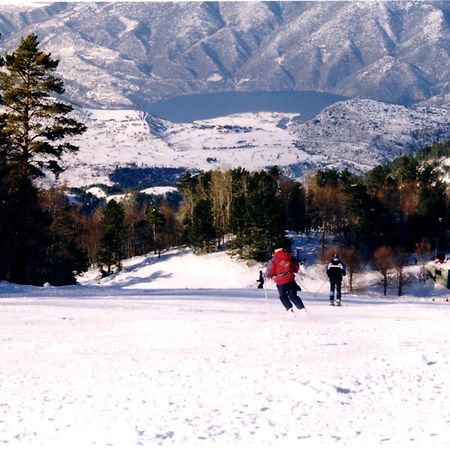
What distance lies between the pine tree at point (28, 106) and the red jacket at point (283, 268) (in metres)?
19.6

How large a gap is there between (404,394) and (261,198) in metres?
67.9

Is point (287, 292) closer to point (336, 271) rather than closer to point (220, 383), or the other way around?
point (336, 271)

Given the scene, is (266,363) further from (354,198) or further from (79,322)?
(354,198)

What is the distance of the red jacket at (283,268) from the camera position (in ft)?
52.9

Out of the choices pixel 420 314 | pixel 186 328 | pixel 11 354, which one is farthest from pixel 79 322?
pixel 420 314

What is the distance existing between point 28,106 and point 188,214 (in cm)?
6653

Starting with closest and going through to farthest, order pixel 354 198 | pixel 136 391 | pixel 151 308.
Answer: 1. pixel 136 391
2. pixel 151 308
3. pixel 354 198

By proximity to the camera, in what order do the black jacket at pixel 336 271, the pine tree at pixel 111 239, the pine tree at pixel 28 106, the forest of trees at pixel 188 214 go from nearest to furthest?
1. the black jacket at pixel 336 271
2. the pine tree at pixel 28 106
3. the forest of trees at pixel 188 214
4. the pine tree at pixel 111 239

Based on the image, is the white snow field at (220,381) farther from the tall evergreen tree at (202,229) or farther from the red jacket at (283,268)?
the tall evergreen tree at (202,229)

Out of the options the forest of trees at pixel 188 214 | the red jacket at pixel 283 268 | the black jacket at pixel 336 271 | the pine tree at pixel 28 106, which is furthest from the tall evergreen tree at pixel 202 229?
the red jacket at pixel 283 268

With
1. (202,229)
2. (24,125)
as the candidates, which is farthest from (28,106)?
(202,229)

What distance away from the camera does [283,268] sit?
16.1 m

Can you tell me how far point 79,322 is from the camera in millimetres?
14445

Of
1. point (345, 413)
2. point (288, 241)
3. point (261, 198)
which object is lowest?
point (345, 413)
